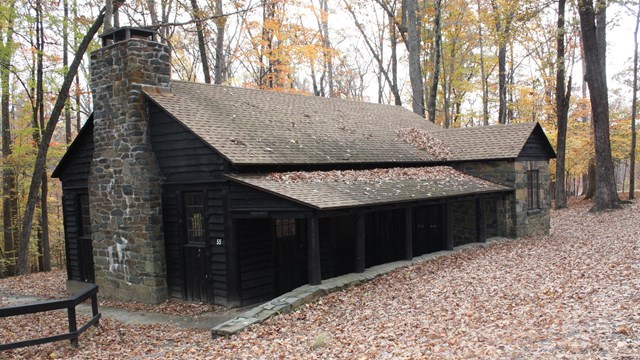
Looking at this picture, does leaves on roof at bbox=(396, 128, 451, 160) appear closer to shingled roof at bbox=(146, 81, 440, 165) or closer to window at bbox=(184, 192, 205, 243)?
shingled roof at bbox=(146, 81, 440, 165)

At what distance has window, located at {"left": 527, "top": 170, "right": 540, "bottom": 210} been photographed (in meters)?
18.0

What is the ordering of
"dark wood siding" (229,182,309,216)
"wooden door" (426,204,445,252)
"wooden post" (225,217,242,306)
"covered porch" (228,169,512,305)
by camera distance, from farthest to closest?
"wooden door" (426,204,445,252) → "wooden post" (225,217,242,306) → "covered porch" (228,169,512,305) → "dark wood siding" (229,182,309,216)

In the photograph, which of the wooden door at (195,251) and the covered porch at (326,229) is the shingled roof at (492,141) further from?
the wooden door at (195,251)

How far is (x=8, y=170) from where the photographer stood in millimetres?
21594

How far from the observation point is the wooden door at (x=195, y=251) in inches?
468

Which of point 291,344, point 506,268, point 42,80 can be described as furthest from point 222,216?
point 42,80

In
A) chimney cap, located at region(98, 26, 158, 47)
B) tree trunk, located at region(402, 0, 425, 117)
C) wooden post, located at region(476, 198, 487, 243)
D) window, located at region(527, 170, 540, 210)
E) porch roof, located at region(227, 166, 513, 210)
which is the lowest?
wooden post, located at region(476, 198, 487, 243)

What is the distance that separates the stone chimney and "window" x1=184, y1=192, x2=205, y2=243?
30.6 inches

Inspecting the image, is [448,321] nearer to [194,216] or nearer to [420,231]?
[194,216]

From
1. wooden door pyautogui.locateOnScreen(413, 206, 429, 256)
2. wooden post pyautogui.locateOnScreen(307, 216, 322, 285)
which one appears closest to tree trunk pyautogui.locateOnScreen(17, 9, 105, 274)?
wooden post pyautogui.locateOnScreen(307, 216, 322, 285)

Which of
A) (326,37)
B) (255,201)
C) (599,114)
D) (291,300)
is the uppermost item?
(326,37)

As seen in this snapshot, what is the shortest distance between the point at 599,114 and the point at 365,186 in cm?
1279

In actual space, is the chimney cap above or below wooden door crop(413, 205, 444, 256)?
above

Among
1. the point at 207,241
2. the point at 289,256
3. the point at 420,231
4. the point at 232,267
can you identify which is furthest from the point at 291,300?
the point at 420,231
